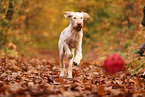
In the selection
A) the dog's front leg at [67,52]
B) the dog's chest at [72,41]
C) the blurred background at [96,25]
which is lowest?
the dog's front leg at [67,52]

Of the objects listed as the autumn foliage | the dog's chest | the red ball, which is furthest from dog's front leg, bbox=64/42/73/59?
the red ball

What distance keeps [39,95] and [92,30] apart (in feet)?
40.9

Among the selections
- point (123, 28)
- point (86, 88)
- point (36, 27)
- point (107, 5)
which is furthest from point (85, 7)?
point (86, 88)

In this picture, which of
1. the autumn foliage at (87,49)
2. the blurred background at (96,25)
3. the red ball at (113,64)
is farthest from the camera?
the blurred background at (96,25)

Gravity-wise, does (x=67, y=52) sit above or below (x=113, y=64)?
above

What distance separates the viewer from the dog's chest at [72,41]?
519 cm

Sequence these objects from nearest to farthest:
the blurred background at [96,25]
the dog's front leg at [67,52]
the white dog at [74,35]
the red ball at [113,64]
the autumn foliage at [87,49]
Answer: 1. the autumn foliage at [87,49]
2. the red ball at [113,64]
3. the white dog at [74,35]
4. the dog's front leg at [67,52]
5. the blurred background at [96,25]

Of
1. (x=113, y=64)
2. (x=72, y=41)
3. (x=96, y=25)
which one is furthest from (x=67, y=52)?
(x=96, y=25)

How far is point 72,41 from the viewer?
5262mm

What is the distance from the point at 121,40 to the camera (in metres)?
11.6

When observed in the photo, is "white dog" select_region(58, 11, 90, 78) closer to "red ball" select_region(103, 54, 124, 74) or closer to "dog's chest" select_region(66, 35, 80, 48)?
"dog's chest" select_region(66, 35, 80, 48)

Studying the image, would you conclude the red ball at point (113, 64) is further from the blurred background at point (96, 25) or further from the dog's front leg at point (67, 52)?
the blurred background at point (96, 25)

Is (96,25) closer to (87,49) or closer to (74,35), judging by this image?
(87,49)

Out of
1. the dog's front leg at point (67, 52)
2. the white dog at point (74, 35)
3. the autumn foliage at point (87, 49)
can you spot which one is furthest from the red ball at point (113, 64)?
the dog's front leg at point (67, 52)
